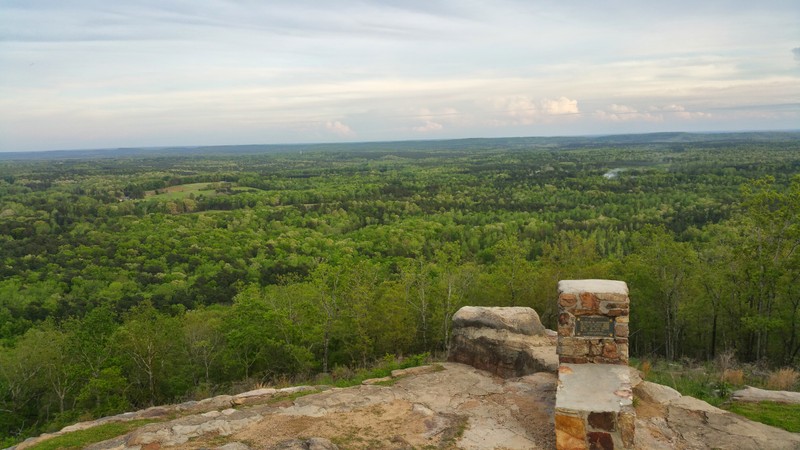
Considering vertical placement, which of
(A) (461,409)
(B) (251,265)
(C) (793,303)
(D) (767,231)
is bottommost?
(B) (251,265)

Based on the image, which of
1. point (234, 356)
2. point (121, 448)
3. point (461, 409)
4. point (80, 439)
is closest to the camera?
point (121, 448)

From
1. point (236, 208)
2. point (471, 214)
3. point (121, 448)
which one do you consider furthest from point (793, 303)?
point (236, 208)

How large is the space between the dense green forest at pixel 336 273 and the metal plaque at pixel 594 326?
11842mm

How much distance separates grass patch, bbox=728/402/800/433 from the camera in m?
8.36

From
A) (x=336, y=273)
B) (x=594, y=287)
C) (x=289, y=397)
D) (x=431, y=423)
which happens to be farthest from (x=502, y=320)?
(x=336, y=273)

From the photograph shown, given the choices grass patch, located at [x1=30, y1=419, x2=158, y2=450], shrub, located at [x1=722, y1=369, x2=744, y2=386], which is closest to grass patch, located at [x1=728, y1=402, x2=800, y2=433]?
shrub, located at [x1=722, y1=369, x2=744, y2=386]

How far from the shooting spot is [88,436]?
28.5 feet

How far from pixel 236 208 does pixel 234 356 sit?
7611 centimetres

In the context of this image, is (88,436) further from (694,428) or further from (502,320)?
(694,428)

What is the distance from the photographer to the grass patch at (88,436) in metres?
8.27

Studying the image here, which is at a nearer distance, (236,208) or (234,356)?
(234,356)

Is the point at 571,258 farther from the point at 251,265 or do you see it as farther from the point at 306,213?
the point at 306,213

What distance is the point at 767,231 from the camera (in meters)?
18.8

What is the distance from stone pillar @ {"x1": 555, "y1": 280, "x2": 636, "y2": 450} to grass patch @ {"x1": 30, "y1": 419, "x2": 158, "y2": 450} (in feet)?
26.0
